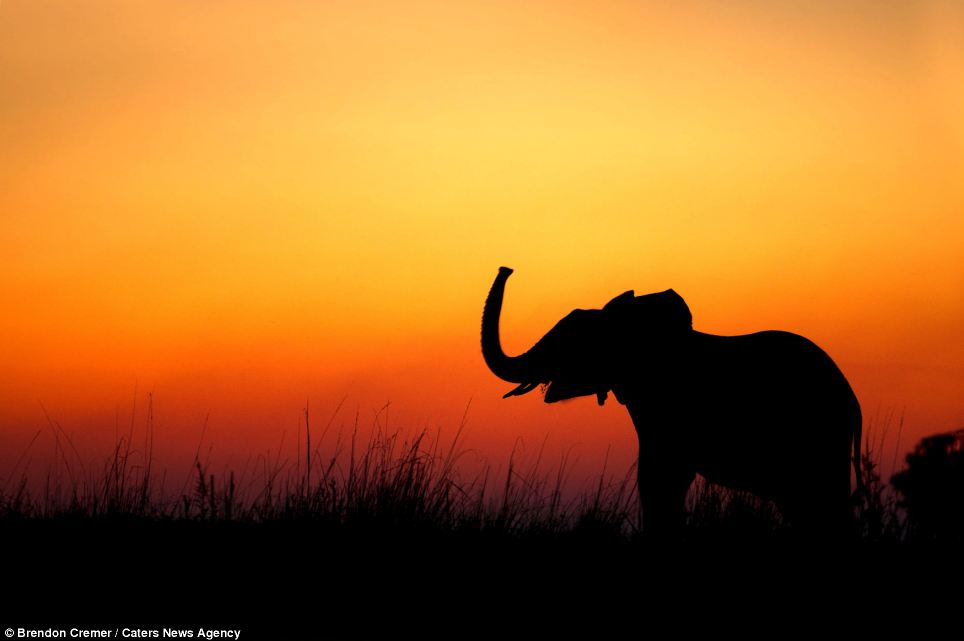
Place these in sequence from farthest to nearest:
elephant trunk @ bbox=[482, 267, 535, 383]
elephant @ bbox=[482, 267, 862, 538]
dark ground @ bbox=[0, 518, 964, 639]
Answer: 1. elephant trunk @ bbox=[482, 267, 535, 383]
2. elephant @ bbox=[482, 267, 862, 538]
3. dark ground @ bbox=[0, 518, 964, 639]

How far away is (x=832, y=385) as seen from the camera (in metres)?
10.3

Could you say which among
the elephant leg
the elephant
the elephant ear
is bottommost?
the elephant leg

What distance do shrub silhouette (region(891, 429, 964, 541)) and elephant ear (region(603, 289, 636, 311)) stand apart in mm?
2625

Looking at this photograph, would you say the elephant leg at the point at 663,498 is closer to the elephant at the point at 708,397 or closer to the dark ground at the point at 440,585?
the elephant at the point at 708,397

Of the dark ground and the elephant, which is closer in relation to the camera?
the dark ground

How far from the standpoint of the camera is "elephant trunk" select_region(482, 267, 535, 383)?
10.5 meters

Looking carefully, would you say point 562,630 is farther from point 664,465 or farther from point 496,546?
point 664,465

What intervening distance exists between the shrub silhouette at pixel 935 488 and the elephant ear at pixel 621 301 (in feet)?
8.61

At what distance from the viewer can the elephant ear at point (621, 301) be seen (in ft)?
35.3

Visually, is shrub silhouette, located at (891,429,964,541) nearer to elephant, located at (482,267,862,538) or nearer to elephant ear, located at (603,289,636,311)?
elephant, located at (482,267,862,538)

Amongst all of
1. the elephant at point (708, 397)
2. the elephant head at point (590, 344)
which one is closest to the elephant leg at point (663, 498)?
the elephant at point (708, 397)

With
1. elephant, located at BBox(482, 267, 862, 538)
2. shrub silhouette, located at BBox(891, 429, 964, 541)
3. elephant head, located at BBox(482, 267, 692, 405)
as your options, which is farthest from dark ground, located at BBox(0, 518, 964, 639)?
elephant head, located at BBox(482, 267, 692, 405)

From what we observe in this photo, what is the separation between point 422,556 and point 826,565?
2.65m

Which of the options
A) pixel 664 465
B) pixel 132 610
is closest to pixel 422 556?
pixel 132 610
